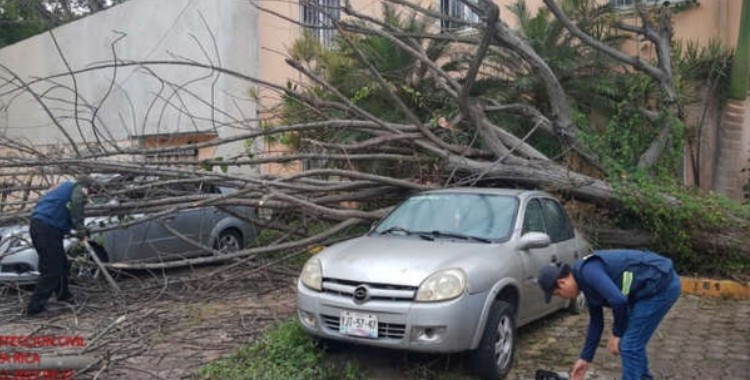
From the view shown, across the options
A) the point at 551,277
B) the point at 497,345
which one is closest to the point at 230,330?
the point at 497,345

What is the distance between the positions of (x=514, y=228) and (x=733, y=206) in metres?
4.42

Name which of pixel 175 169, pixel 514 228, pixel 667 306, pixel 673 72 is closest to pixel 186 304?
pixel 175 169

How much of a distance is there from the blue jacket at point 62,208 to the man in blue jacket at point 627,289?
5.67 metres

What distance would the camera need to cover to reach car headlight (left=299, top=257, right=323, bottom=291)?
18.9ft

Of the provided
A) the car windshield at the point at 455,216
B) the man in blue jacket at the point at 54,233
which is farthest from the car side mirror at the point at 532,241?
the man in blue jacket at the point at 54,233

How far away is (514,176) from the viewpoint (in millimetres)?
9578

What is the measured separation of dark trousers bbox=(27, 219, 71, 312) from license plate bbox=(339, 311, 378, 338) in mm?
4036

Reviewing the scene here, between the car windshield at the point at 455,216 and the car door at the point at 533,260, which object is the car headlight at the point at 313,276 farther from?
the car door at the point at 533,260

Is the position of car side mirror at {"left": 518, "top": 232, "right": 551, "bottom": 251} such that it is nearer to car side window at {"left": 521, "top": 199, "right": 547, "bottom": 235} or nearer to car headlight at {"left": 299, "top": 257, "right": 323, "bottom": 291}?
car side window at {"left": 521, "top": 199, "right": 547, "bottom": 235}

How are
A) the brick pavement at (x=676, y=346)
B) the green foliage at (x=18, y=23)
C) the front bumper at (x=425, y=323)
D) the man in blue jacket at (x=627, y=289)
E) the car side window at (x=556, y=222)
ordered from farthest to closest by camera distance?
the green foliage at (x=18, y=23), the car side window at (x=556, y=222), the brick pavement at (x=676, y=346), the front bumper at (x=425, y=323), the man in blue jacket at (x=627, y=289)

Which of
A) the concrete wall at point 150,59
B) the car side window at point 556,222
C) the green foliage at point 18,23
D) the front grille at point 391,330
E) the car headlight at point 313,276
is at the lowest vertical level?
the front grille at point 391,330

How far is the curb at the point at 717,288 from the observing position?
8.70 m

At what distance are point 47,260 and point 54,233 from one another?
0.31 meters

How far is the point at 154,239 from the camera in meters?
10.5
